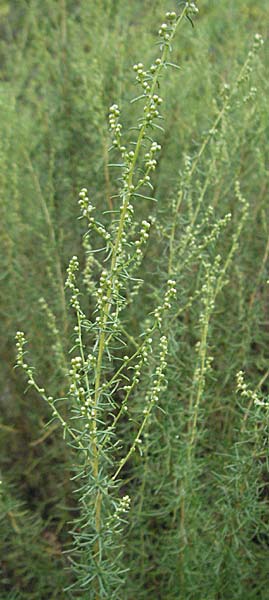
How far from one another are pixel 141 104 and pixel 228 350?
145cm

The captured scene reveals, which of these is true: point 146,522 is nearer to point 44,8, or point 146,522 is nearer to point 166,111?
point 166,111

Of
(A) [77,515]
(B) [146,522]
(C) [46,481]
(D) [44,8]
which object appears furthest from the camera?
(D) [44,8]

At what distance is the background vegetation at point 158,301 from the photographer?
2248 millimetres

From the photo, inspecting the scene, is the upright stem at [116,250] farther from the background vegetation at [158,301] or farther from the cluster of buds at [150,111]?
the background vegetation at [158,301]

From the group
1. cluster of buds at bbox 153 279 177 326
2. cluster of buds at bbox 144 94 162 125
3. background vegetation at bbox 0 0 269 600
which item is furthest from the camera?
background vegetation at bbox 0 0 269 600

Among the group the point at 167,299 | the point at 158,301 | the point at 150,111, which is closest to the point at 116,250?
the point at 167,299

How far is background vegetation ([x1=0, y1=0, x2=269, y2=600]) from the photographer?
2.25 meters

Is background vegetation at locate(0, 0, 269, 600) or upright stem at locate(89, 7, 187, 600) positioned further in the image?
background vegetation at locate(0, 0, 269, 600)

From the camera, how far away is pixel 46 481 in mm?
3166

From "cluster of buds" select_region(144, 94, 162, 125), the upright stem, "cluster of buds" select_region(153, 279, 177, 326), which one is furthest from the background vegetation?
"cluster of buds" select_region(144, 94, 162, 125)

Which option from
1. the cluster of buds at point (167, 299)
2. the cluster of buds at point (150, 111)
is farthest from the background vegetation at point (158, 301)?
the cluster of buds at point (150, 111)

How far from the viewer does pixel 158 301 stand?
8.21 feet

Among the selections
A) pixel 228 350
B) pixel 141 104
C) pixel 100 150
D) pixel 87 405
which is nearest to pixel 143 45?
pixel 141 104

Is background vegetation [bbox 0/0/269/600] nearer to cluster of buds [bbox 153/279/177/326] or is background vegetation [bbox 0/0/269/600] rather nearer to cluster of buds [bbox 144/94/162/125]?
cluster of buds [bbox 153/279/177/326]
